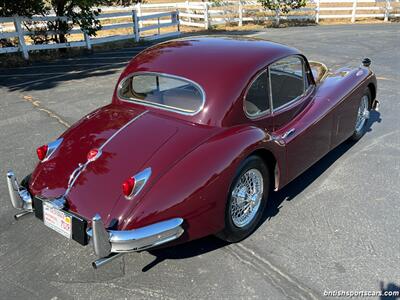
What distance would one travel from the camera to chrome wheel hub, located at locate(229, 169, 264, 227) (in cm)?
323

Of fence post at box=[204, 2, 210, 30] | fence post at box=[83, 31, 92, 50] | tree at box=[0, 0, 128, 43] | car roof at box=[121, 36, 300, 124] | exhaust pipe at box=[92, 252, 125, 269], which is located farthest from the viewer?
fence post at box=[204, 2, 210, 30]

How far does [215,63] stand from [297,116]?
1032 mm

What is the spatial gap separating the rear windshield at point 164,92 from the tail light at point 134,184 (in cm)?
86

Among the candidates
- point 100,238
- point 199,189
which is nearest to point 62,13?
point 199,189

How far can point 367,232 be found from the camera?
11.2 feet

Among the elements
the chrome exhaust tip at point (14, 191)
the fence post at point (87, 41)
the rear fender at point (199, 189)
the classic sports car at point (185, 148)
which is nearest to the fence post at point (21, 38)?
the fence post at point (87, 41)

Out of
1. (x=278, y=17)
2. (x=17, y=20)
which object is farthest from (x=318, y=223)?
(x=278, y=17)

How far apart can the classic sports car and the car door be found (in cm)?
1

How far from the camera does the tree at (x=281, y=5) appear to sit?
60.8 ft

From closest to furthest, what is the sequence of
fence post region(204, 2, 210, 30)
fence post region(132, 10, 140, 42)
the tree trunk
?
the tree trunk → fence post region(132, 10, 140, 42) → fence post region(204, 2, 210, 30)

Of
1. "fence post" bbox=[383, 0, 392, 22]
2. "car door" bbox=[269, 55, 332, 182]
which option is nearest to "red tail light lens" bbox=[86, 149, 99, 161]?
"car door" bbox=[269, 55, 332, 182]

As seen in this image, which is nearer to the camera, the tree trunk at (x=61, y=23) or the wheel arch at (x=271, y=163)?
the wheel arch at (x=271, y=163)

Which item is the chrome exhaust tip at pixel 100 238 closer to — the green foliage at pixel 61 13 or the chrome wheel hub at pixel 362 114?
the chrome wheel hub at pixel 362 114

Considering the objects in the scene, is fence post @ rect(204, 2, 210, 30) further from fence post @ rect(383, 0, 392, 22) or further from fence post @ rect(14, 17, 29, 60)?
fence post @ rect(383, 0, 392, 22)
